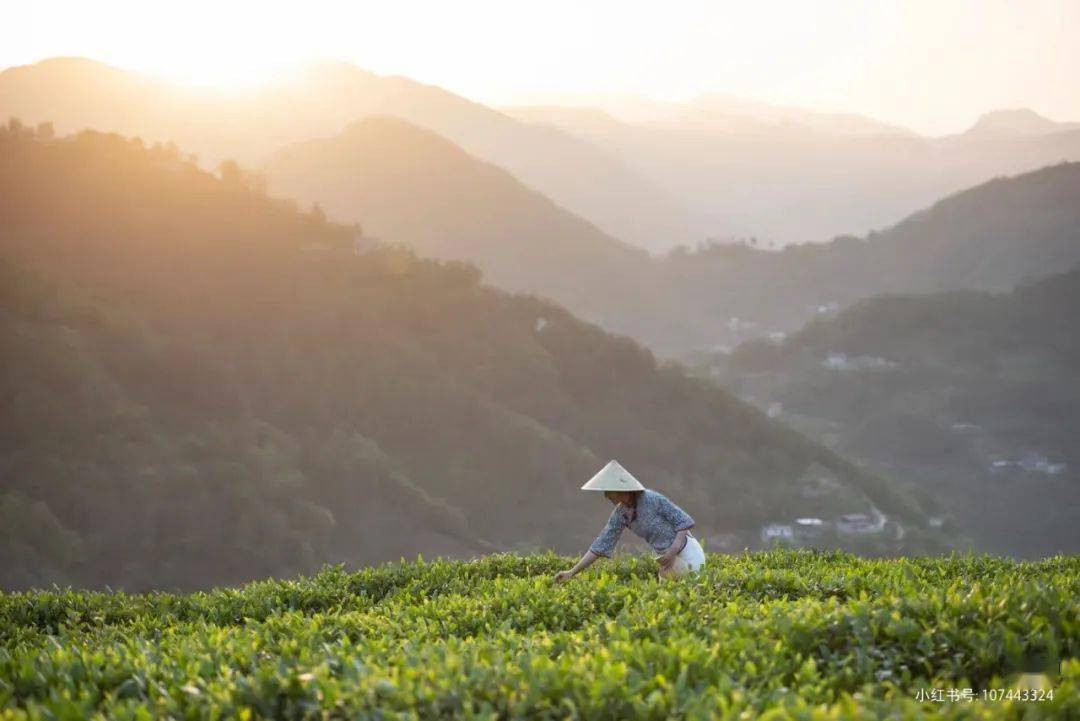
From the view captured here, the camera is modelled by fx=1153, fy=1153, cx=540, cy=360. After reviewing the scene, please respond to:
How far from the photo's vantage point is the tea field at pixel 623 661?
5.52 meters

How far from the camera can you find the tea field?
552cm

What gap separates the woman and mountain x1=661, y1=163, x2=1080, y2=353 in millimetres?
145880

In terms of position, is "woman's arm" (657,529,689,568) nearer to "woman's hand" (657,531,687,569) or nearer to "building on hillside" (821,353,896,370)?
"woman's hand" (657,531,687,569)

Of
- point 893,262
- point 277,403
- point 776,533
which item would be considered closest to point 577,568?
point 277,403

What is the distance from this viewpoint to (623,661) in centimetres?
631

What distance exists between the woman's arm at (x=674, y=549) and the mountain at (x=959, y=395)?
78161mm

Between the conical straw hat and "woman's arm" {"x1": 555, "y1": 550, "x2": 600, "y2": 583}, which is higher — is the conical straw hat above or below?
above

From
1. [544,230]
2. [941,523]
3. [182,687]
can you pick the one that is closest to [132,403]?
[182,687]

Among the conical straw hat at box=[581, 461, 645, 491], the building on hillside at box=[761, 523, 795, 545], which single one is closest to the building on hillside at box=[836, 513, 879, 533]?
the building on hillside at box=[761, 523, 795, 545]

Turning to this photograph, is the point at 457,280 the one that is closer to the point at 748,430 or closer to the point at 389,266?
the point at 389,266

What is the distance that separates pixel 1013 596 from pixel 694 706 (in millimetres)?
2569

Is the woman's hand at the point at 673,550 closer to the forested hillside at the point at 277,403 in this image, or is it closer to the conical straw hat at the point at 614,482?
the conical straw hat at the point at 614,482

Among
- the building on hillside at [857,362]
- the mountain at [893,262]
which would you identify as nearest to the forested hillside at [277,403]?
the building on hillside at [857,362]

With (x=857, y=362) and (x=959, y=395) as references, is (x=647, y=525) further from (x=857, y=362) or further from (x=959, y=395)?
(x=857, y=362)
